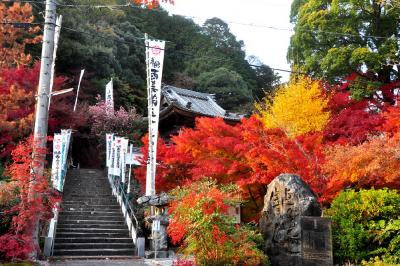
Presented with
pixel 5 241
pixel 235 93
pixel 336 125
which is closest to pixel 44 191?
pixel 5 241

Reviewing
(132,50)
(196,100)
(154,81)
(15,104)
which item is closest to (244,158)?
(154,81)

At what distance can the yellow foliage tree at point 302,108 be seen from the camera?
16422 millimetres

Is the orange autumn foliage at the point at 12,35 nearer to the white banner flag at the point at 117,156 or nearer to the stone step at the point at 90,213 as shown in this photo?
the white banner flag at the point at 117,156

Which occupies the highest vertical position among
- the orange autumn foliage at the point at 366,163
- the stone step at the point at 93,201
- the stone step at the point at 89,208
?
the orange autumn foliage at the point at 366,163

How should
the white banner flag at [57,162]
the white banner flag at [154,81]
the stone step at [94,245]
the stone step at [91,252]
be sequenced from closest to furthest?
the stone step at [91,252] → the stone step at [94,245] → the white banner flag at [154,81] → the white banner flag at [57,162]

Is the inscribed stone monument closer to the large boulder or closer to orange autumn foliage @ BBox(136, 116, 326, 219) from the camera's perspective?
the large boulder

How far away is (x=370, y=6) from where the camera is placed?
18625 mm

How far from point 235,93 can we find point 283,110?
23.2 m

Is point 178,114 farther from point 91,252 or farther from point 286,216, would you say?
point 286,216

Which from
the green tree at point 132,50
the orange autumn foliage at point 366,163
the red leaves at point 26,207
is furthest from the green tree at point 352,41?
the red leaves at point 26,207

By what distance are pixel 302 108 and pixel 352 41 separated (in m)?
4.71

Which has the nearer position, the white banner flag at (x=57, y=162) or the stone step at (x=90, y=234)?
the stone step at (x=90, y=234)

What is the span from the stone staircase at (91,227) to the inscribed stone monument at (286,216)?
16.9 feet

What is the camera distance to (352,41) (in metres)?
19.3
